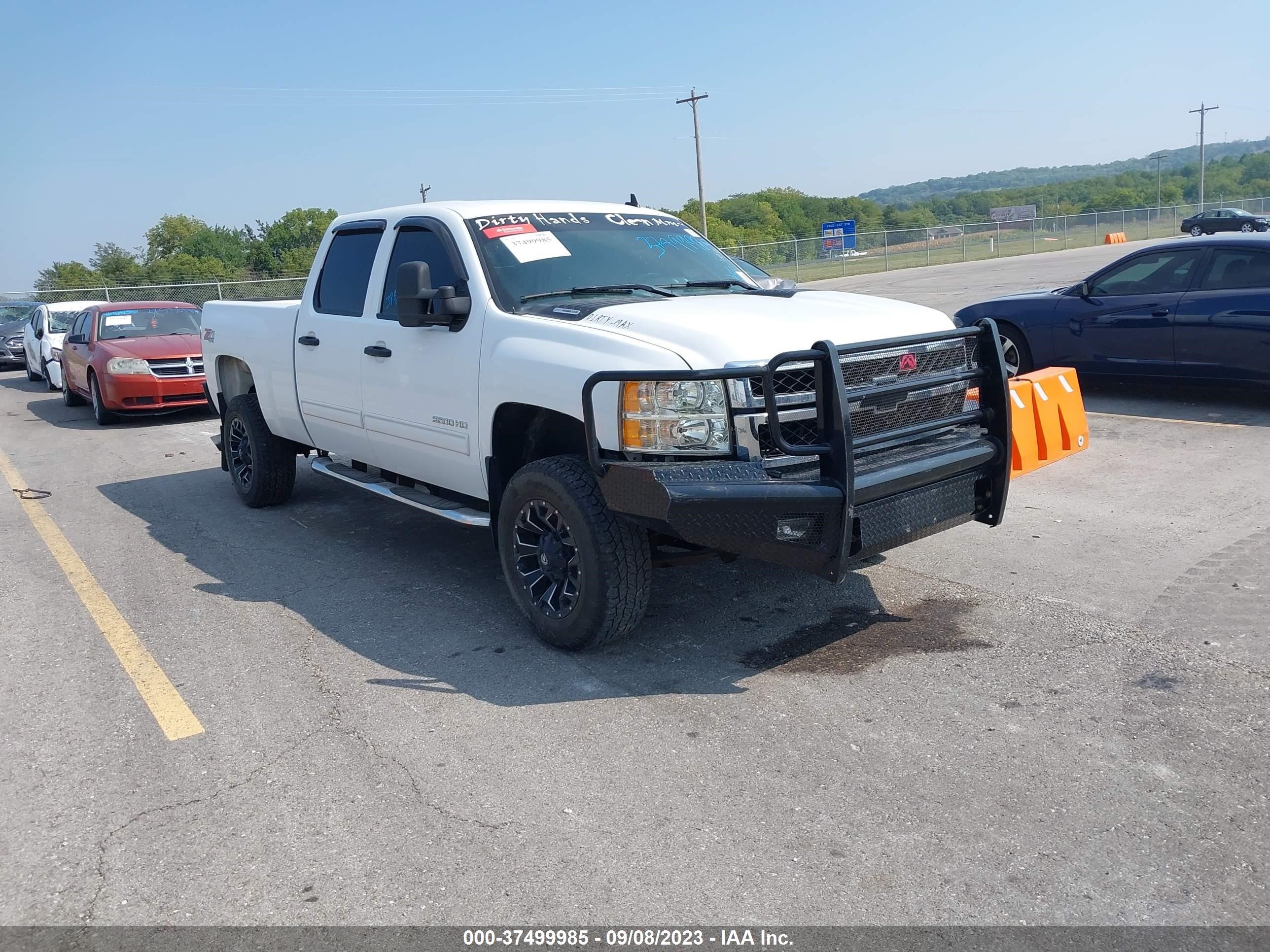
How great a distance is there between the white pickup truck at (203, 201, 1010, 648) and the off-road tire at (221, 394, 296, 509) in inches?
52.7

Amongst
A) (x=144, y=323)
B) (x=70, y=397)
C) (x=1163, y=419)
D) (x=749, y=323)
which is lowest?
(x=1163, y=419)

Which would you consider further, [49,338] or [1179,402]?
[49,338]

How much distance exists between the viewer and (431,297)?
529 centimetres

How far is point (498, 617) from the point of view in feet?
18.0

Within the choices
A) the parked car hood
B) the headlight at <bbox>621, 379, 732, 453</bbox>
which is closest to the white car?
the parked car hood

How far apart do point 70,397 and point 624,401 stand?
14.5 metres

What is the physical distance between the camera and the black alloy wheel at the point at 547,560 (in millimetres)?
4785

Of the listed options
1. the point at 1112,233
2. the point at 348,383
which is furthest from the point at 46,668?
the point at 1112,233

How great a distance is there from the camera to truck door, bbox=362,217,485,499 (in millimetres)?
5387

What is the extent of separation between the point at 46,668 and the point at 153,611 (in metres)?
0.81

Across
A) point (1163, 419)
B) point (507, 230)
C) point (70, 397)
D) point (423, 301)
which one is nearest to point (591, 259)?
point (507, 230)

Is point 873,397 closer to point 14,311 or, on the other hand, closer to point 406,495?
point 406,495

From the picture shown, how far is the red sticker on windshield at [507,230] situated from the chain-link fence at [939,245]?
129 feet

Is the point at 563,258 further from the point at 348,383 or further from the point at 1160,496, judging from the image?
the point at 1160,496
